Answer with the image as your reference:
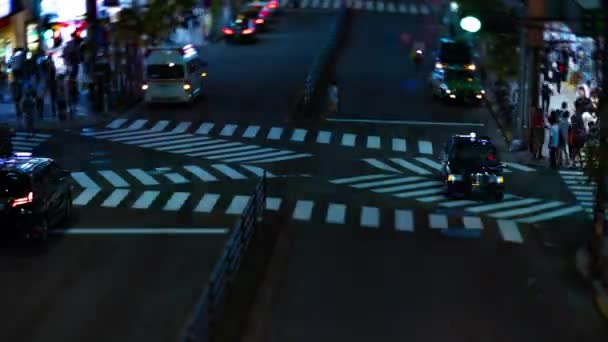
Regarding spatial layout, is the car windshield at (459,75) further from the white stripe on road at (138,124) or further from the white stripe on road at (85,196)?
the white stripe on road at (85,196)

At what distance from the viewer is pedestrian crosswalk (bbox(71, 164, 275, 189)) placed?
1282 inches

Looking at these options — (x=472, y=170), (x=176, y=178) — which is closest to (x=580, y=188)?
(x=472, y=170)

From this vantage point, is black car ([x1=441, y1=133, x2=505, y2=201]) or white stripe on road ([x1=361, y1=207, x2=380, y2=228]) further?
black car ([x1=441, y1=133, x2=505, y2=201])

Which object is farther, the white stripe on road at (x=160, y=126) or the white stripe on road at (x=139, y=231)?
the white stripe on road at (x=160, y=126)

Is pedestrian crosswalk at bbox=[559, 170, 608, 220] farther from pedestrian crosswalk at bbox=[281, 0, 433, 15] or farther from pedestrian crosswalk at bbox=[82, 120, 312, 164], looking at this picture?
pedestrian crosswalk at bbox=[281, 0, 433, 15]

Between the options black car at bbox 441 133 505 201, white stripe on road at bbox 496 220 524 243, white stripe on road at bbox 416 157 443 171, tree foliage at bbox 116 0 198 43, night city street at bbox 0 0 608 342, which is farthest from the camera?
tree foliage at bbox 116 0 198 43

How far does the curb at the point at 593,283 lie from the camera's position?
2067 centimetres

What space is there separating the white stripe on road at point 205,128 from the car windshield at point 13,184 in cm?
1842

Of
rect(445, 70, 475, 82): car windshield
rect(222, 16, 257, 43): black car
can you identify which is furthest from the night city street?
rect(222, 16, 257, 43): black car

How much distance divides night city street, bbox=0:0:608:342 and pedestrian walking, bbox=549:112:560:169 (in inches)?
11.7

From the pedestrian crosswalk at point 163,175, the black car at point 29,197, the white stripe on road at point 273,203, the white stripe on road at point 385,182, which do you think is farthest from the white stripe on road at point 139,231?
the white stripe on road at point 385,182

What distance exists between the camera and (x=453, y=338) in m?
18.7

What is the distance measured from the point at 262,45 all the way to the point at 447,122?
30.4m

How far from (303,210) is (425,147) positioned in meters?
Answer: 12.5
